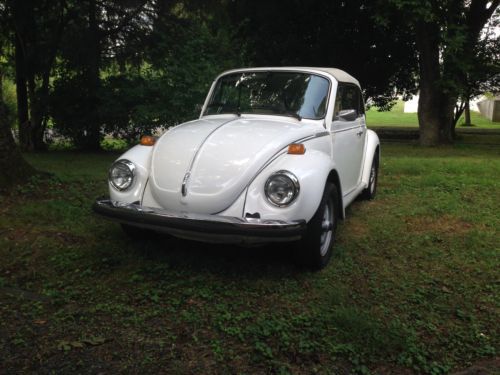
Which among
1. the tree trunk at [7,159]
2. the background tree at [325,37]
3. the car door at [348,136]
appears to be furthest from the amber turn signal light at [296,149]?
the background tree at [325,37]

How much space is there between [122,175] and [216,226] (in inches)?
44.7

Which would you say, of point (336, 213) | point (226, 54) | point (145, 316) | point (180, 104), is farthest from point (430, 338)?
point (226, 54)

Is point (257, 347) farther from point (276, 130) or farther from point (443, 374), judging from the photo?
point (276, 130)

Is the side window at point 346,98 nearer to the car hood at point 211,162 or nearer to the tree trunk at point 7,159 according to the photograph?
the car hood at point 211,162

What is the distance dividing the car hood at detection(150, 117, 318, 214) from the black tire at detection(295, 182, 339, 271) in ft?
1.84

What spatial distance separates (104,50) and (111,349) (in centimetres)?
1067

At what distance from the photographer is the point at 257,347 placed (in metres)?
2.84

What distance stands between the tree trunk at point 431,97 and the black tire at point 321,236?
411 inches

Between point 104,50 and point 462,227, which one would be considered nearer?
point 462,227

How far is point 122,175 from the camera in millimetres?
4039

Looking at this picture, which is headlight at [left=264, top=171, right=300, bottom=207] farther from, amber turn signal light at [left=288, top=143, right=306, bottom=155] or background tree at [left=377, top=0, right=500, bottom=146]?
background tree at [left=377, top=0, right=500, bottom=146]

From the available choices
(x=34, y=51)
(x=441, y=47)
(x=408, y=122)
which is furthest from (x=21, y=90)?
(x=408, y=122)

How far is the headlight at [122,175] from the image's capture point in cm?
399

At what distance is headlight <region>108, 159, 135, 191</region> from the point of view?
399cm
